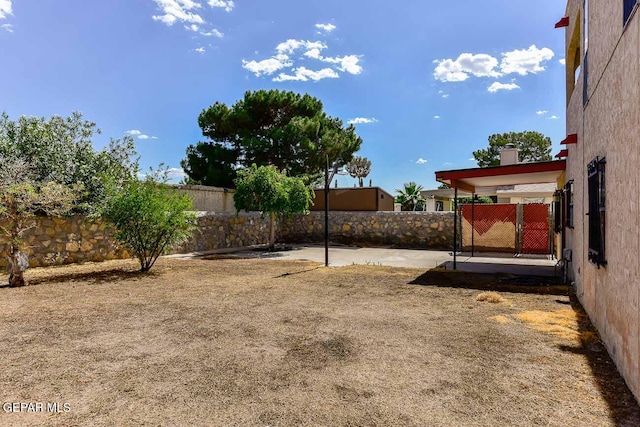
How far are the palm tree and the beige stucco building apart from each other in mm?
18157

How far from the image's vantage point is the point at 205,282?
8406 mm

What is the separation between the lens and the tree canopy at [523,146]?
40500 millimetres

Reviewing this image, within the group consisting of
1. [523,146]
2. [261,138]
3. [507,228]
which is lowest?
[507,228]

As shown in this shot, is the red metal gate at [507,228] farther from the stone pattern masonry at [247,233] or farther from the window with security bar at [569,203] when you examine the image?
the window with security bar at [569,203]

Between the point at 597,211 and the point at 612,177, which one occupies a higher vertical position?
the point at 612,177

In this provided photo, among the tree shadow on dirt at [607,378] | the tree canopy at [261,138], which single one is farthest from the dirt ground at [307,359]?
the tree canopy at [261,138]

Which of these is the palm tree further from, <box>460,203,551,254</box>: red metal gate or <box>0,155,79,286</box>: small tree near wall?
<box>0,155,79,286</box>: small tree near wall

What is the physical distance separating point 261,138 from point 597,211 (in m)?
18.8

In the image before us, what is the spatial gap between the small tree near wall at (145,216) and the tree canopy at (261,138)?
37.1 ft

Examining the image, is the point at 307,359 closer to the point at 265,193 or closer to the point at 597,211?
the point at 597,211

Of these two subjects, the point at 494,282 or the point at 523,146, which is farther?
the point at 523,146

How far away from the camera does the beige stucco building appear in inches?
122

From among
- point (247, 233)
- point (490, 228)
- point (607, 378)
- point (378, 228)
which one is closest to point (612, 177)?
point (607, 378)

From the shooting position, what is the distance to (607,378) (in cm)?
338
